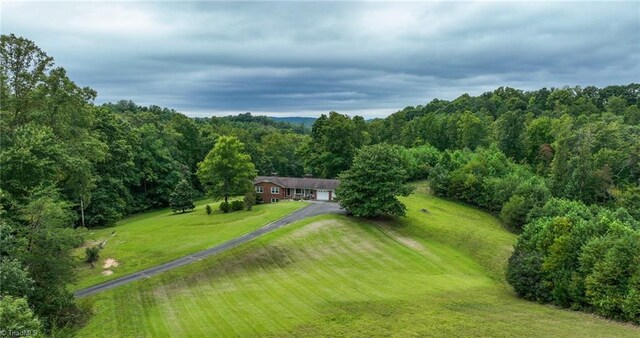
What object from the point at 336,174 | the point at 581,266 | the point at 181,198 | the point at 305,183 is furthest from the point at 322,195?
the point at 581,266

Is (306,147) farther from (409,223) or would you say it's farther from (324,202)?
(409,223)

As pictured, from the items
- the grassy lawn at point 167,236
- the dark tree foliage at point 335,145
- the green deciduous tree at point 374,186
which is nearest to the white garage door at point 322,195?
the grassy lawn at point 167,236

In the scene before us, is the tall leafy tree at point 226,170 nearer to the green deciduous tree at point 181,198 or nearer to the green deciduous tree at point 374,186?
the green deciduous tree at point 181,198

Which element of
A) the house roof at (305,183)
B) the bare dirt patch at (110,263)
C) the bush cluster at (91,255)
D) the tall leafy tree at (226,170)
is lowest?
the bare dirt patch at (110,263)

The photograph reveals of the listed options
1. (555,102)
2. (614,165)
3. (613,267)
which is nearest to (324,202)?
(613,267)

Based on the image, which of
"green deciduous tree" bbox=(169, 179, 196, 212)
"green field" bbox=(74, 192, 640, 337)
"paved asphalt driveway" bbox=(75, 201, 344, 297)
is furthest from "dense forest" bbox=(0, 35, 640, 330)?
"green deciduous tree" bbox=(169, 179, 196, 212)

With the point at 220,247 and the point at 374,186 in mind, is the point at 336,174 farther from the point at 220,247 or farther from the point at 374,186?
the point at 220,247

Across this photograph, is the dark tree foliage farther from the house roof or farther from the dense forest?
the house roof
